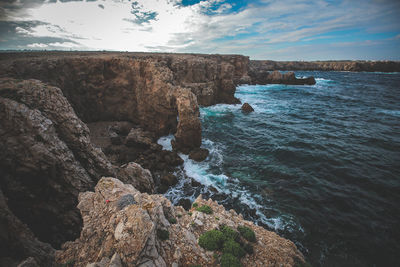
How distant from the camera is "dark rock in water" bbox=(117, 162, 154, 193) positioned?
12445mm

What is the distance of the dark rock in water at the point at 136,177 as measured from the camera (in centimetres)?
1245

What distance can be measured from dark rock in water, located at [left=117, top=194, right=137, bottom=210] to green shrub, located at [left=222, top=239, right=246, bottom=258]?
4506 millimetres

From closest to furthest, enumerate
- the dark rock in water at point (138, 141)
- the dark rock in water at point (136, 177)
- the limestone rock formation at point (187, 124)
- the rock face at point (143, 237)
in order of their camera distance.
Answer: the rock face at point (143, 237) → the dark rock in water at point (136, 177) → the dark rock in water at point (138, 141) → the limestone rock formation at point (187, 124)

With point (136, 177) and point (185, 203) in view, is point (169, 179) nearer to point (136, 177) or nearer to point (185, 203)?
point (185, 203)

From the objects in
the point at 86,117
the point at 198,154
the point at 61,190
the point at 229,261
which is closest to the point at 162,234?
the point at 229,261

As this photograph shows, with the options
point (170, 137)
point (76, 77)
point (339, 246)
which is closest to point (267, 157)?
point (339, 246)

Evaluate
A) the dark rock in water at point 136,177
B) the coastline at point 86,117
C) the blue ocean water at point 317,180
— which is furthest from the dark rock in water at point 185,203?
the dark rock in water at point 136,177

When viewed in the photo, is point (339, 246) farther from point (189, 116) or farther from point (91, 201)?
point (189, 116)

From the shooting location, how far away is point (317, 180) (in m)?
16.6

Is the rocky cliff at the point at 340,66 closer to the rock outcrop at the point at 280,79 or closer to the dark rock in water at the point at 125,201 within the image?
the rock outcrop at the point at 280,79

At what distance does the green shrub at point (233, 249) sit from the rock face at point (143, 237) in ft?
1.08

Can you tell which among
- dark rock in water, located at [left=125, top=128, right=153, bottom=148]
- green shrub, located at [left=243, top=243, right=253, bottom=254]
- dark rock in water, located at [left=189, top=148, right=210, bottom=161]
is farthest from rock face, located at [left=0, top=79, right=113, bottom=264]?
dark rock in water, located at [left=189, top=148, right=210, bottom=161]

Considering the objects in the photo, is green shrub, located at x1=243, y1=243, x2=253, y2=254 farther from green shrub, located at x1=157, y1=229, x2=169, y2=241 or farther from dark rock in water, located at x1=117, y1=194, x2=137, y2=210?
dark rock in water, located at x1=117, y1=194, x2=137, y2=210

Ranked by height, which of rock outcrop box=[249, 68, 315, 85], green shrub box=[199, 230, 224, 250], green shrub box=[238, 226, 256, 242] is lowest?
green shrub box=[238, 226, 256, 242]
